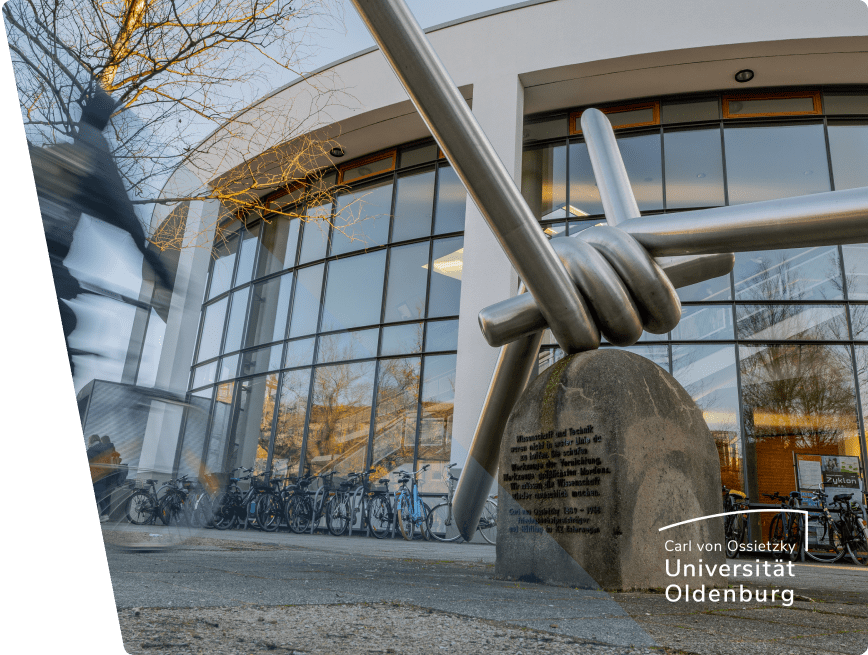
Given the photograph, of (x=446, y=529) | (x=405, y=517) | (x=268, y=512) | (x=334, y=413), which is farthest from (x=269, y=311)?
(x=405, y=517)

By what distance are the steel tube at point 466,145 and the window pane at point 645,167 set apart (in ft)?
30.2

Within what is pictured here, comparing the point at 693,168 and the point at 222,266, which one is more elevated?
the point at 693,168

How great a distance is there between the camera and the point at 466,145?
1415 millimetres

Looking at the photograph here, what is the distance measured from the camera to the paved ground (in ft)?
3.30

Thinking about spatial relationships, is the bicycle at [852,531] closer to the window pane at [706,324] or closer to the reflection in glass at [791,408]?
the reflection in glass at [791,408]

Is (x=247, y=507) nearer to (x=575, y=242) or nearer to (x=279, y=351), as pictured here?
(x=279, y=351)

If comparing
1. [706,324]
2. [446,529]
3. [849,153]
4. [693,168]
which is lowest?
[446,529]

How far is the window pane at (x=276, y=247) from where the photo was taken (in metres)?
1.17

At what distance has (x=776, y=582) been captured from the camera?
2283 millimetres

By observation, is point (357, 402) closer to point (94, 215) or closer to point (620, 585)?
point (620, 585)

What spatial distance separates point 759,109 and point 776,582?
10277 millimetres

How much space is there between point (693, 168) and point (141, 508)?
11.0 metres

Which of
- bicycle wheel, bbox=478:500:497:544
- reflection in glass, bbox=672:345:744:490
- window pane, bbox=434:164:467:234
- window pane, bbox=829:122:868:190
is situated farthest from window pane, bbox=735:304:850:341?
bicycle wheel, bbox=478:500:497:544

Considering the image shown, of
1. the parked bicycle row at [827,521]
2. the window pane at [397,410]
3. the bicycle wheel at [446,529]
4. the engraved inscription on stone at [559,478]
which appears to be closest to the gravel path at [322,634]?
the engraved inscription on stone at [559,478]
